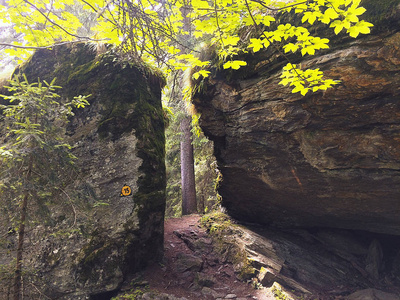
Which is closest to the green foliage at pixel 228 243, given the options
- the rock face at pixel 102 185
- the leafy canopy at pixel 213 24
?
the rock face at pixel 102 185

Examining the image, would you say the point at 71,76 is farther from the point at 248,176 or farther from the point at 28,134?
the point at 248,176

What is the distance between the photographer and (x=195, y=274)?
5312 millimetres

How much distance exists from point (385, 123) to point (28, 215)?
6037mm

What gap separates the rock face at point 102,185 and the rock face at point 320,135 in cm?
187

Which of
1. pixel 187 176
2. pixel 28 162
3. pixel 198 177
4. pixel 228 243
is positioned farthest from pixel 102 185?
pixel 198 177

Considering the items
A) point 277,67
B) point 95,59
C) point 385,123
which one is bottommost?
point 385,123

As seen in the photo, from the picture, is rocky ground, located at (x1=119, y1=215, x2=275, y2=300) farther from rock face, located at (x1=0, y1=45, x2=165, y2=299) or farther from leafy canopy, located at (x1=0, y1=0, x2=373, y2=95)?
leafy canopy, located at (x1=0, y1=0, x2=373, y2=95)

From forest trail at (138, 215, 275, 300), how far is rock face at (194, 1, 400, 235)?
1.91m

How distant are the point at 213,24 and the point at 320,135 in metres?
3.20

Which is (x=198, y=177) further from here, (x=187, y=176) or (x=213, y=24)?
(x=213, y=24)

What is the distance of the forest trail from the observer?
187 inches

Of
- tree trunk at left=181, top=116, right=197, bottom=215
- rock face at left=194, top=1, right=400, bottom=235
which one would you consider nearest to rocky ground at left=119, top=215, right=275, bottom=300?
rock face at left=194, top=1, right=400, bottom=235

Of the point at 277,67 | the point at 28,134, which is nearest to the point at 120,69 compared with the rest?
the point at 28,134

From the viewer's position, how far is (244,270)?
5.57 m
